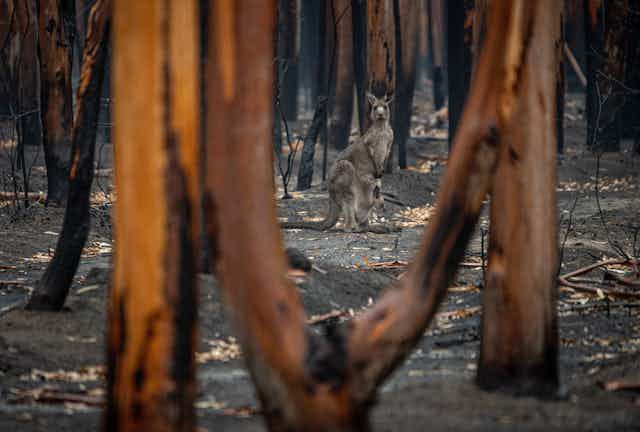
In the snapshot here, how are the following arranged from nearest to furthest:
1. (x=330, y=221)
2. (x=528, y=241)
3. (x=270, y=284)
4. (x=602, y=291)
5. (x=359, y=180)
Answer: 1. (x=270, y=284)
2. (x=528, y=241)
3. (x=602, y=291)
4. (x=330, y=221)
5. (x=359, y=180)

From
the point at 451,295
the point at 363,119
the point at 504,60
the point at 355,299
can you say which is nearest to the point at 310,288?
the point at 355,299

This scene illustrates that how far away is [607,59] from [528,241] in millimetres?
13521

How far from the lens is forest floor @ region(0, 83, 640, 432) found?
13.7 ft

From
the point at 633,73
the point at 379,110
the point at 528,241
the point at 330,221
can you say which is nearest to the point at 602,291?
the point at 528,241

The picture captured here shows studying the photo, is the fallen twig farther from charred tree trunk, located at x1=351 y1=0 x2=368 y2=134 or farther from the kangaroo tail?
charred tree trunk, located at x1=351 y1=0 x2=368 y2=134

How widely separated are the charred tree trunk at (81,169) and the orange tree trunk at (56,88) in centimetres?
486

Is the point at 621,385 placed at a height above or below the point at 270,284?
below

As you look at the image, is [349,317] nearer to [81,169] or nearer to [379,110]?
[81,169]

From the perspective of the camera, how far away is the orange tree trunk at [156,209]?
3.10 metres

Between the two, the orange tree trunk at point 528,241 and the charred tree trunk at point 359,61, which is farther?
the charred tree trunk at point 359,61

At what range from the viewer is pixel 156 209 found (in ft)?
10.3

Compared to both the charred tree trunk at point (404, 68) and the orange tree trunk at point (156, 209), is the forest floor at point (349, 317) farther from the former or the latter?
the charred tree trunk at point (404, 68)

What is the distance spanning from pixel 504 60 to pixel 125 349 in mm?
2029

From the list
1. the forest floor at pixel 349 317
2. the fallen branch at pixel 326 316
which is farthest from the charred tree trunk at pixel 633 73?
the fallen branch at pixel 326 316
